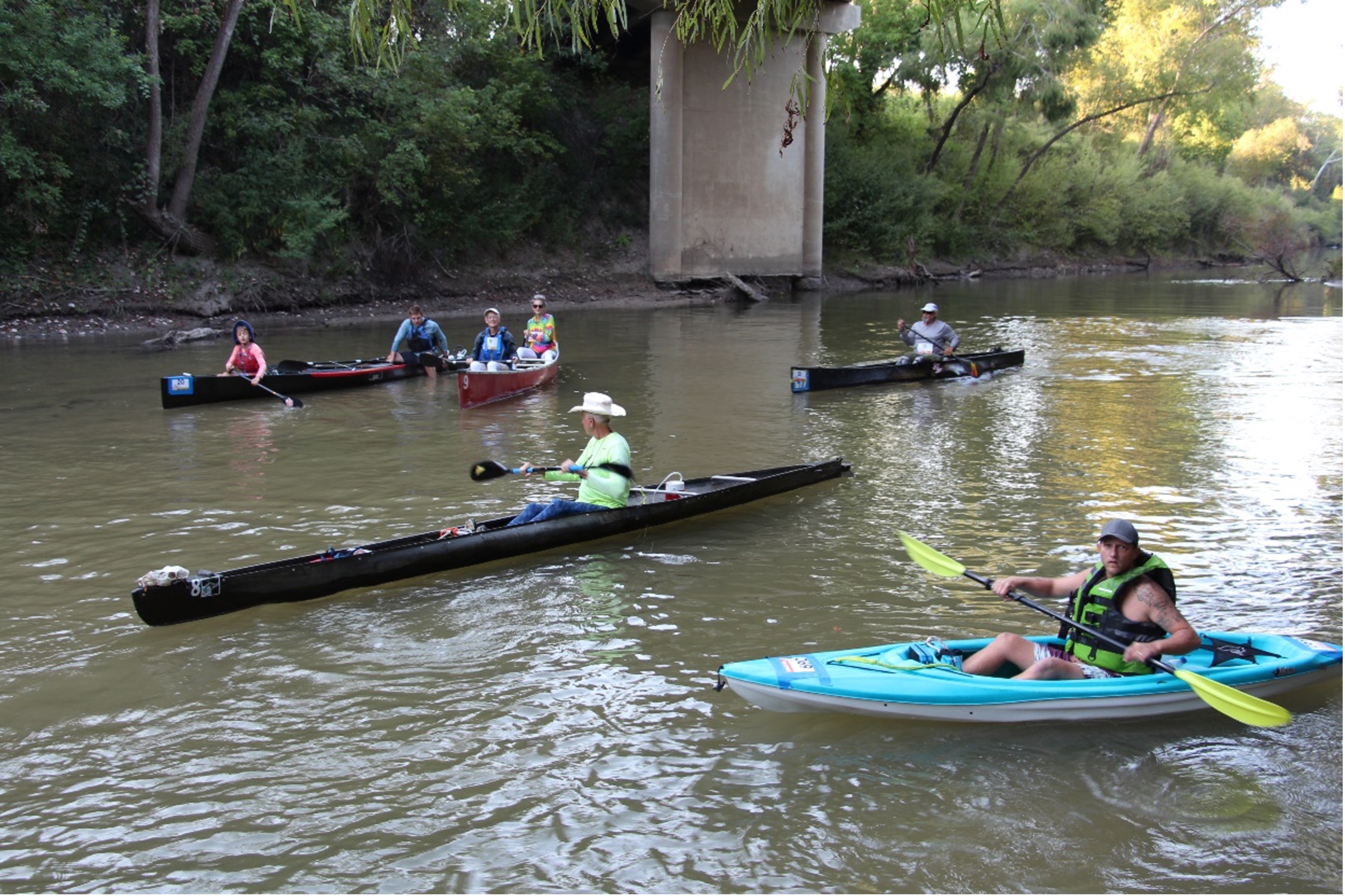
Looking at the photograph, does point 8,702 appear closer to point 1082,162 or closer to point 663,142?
point 663,142

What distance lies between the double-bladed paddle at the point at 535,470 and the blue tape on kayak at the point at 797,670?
2.84m

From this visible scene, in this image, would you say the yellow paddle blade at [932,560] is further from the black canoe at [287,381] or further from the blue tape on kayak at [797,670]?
the black canoe at [287,381]

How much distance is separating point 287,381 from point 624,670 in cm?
936

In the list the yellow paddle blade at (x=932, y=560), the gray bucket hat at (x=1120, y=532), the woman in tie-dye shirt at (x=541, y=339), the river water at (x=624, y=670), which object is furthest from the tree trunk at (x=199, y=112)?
the gray bucket hat at (x=1120, y=532)

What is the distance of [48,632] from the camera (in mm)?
6160

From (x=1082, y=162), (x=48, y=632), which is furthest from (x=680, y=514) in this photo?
(x=1082, y=162)

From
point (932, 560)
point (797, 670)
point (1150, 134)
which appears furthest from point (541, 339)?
point (1150, 134)

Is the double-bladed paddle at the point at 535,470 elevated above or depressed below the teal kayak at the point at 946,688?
above

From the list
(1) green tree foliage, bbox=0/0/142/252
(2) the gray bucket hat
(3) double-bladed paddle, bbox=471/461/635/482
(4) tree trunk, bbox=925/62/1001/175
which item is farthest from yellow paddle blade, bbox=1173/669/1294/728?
(4) tree trunk, bbox=925/62/1001/175

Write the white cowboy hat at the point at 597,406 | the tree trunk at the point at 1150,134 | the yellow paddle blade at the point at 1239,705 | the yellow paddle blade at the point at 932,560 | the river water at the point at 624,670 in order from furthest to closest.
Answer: the tree trunk at the point at 1150,134 < the white cowboy hat at the point at 597,406 < the yellow paddle blade at the point at 932,560 < the yellow paddle blade at the point at 1239,705 < the river water at the point at 624,670

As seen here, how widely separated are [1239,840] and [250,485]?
800 cm

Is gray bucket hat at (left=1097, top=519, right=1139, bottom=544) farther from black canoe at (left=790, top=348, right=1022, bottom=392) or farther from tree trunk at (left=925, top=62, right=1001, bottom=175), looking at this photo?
tree trunk at (left=925, top=62, right=1001, bottom=175)

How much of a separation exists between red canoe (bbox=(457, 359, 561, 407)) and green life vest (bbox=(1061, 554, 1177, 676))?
29.4ft

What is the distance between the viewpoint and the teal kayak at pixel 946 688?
5004 millimetres
